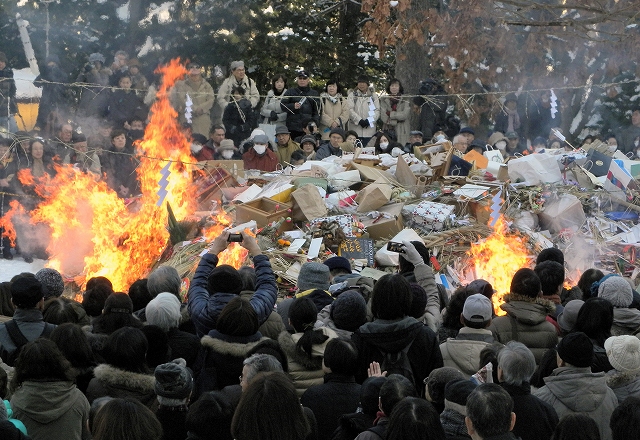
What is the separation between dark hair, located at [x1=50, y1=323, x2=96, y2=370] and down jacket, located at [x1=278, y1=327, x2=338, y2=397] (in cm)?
121

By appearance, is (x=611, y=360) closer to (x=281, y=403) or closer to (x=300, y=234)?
(x=281, y=403)

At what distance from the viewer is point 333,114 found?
53.6 ft

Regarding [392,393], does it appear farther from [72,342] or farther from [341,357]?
[72,342]

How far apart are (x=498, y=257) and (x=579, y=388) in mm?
5848

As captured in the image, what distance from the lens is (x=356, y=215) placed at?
38.2 ft

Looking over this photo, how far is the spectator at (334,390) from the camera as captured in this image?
541 centimetres

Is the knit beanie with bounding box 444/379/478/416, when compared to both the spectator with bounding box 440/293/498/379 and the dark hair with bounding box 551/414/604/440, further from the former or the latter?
the spectator with bounding box 440/293/498/379

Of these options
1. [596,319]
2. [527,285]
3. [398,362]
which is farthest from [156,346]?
[596,319]

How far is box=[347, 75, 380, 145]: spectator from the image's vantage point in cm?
1616

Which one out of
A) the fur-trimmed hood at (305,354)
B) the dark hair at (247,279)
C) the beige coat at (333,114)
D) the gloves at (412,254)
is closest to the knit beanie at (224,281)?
the dark hair at (247,279)

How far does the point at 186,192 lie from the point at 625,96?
11.8 meters

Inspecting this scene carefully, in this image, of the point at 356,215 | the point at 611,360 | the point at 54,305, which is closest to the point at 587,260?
the point at 356,215

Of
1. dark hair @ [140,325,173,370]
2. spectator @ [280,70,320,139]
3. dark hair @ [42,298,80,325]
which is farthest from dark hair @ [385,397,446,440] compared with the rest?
spectator @ [280,70,320,139]

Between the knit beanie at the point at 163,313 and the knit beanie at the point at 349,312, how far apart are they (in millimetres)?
1063
